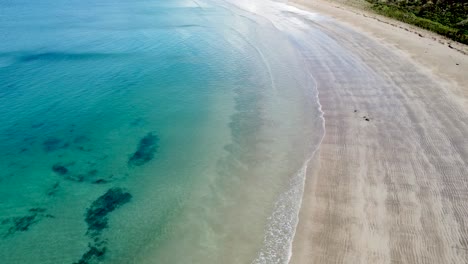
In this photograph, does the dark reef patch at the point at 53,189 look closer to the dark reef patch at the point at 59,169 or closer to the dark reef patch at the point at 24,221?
the dark reef patch at the point at 59,169

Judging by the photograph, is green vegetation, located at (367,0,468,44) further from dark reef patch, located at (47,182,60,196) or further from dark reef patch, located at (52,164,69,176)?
dark reef patch, located at (47,182,60,196)

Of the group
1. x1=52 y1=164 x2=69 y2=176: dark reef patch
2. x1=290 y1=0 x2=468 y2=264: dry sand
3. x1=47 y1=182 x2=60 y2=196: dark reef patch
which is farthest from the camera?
x1=52 y1=164 x2=69 y2=176: dark reef patch

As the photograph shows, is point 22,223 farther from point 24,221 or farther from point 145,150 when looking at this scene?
point 145,150

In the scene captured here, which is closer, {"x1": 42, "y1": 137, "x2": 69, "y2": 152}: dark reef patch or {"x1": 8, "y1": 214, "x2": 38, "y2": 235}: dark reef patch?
{"x1": 8, "y1": 214, "x2": 38, "y2": 235}: dark reef patch

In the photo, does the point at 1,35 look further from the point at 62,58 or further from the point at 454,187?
the point at 454,187

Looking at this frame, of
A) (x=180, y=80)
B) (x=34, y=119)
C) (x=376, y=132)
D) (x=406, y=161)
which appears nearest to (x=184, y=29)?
(x=180, y=80)

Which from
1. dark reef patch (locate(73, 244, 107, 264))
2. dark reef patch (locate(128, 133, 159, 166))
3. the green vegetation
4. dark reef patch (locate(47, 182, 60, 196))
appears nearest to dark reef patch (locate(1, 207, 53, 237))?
dark reef patch (locate(47, 182, 60, 196))
